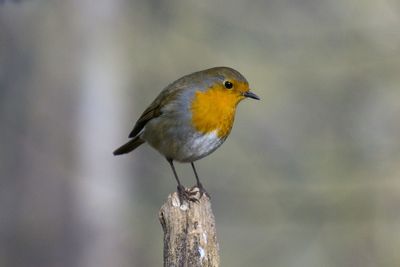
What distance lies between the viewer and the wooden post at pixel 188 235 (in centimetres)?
314

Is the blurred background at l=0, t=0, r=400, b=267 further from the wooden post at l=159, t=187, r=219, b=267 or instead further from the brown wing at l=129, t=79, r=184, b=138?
the wooden post at l=159, t=187, r=219, b=267

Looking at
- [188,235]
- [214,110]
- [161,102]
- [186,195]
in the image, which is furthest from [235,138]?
[188,235]

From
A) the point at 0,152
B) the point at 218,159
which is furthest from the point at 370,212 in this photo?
the point at 0,152

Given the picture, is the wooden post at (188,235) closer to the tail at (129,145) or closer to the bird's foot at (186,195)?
the bird's foot at (186,195)

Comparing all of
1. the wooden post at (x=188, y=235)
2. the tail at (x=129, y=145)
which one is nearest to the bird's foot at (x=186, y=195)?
the wooden post at (x=188, y=235)

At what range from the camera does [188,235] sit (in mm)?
3238

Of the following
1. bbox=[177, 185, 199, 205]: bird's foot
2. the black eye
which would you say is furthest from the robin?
bbox=[177, 185, 199, 205]: bird's foot

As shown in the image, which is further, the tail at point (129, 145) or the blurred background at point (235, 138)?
the blurred background at point (235, 138)

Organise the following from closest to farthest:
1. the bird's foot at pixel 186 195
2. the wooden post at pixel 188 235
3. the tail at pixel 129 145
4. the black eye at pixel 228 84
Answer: the wooden post at pixel 188 235 → the bird's foot at pixel 186 195 → the black eye at pixel 228 84 → the tail at pixel 129 145

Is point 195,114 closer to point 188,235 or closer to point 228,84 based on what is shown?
point 228,84

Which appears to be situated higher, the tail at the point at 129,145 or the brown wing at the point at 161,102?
the tail at the point at 129,145

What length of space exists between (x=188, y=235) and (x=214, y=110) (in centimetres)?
122

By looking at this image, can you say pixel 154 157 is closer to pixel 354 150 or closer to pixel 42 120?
pixel 42 120

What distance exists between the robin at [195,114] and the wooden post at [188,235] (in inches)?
29.6
